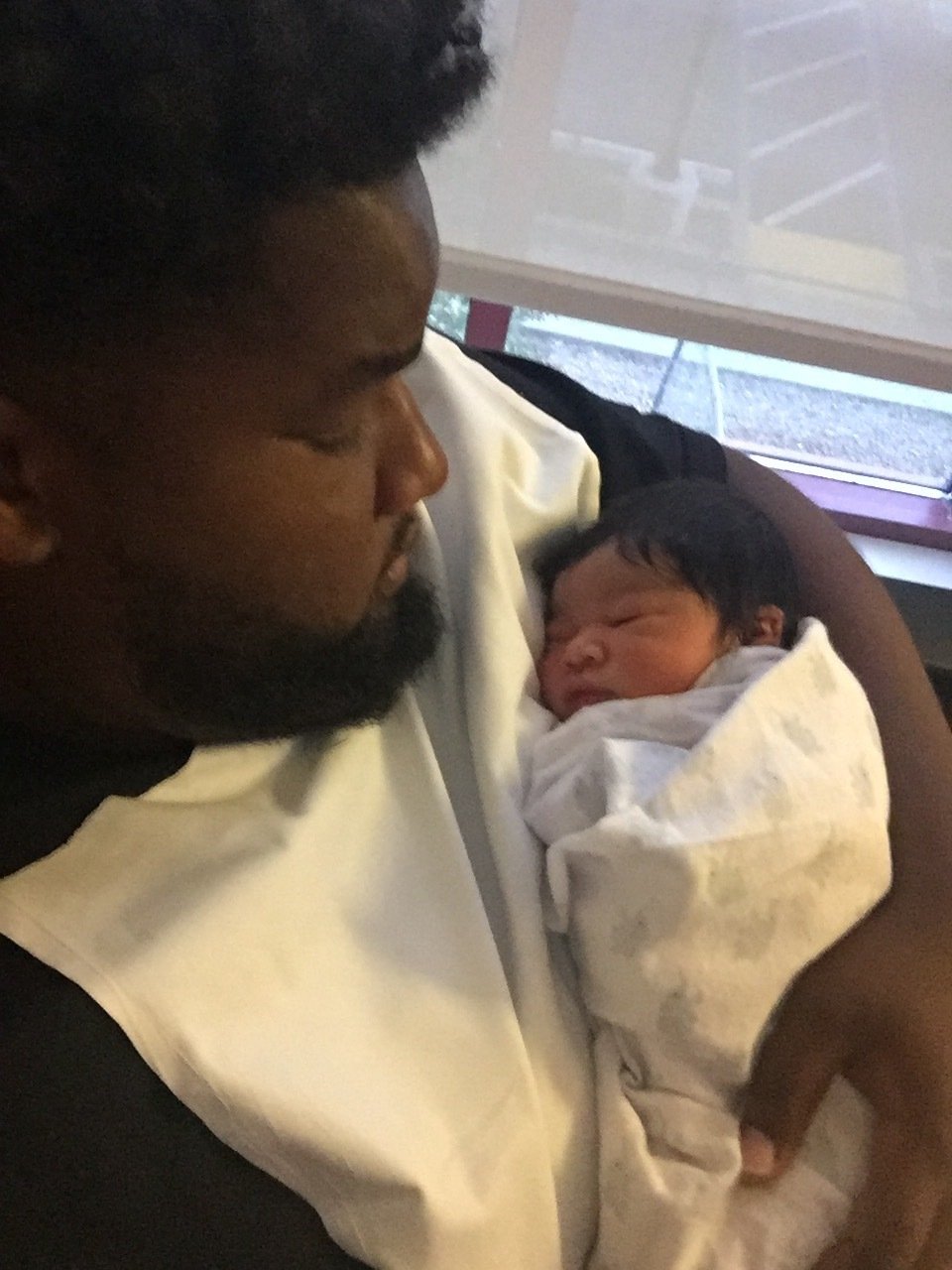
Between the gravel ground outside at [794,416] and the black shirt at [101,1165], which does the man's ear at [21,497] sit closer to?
the black shirt at [101,1165]

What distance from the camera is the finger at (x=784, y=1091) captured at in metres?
0.72

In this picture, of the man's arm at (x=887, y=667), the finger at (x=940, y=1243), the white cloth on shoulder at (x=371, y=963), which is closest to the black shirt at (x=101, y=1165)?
the white cloth on shoulder at (x=371, y=963)

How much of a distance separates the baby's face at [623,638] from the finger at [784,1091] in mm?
270

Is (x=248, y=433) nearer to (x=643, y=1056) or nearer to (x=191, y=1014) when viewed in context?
(x=191, y=1014)

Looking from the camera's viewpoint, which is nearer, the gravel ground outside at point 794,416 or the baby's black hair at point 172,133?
the baby's black hair at point 172,133

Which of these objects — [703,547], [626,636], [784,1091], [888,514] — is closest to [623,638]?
[626,636]

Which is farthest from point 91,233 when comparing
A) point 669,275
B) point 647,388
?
point 647,388

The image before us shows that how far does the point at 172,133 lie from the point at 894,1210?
0.71 metres

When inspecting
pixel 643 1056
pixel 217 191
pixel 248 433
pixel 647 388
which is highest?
pixel 217 191

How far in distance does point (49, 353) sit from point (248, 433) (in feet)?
0.36

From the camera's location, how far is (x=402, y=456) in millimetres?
735

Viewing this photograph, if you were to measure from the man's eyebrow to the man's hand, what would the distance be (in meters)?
0.47

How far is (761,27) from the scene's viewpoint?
1.02 m

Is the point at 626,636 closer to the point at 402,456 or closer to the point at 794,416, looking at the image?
the point at 402,456
